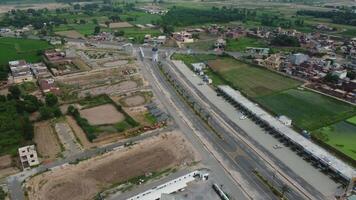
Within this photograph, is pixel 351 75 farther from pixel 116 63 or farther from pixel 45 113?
pixel 45 113

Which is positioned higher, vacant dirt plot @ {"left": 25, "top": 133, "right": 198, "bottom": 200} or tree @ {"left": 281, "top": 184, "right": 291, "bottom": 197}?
vacant dirt plot @ {"left": 25, "top": 133, "right": 198, "bottom": 200}

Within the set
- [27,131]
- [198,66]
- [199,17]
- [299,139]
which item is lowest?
[299,139]

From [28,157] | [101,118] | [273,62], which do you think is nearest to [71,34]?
[101,118]

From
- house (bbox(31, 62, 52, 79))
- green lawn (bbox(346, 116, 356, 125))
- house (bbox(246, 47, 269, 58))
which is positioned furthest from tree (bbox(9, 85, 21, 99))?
house (bbox(246, 47, 269, 58))

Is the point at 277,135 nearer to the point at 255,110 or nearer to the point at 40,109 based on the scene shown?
the point at 255,110

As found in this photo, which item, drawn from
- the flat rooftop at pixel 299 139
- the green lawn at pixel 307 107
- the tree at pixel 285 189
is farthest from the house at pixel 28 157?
the green lawn at pixel 307 107

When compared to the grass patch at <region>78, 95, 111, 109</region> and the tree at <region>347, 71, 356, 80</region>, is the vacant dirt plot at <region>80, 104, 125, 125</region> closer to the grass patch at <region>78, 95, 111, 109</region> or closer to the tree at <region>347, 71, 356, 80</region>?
the grass patch at <region>78, 95, 111, 109</region>
